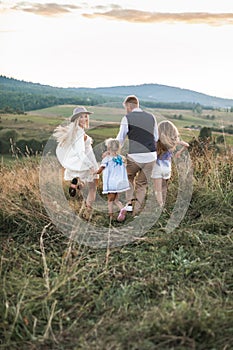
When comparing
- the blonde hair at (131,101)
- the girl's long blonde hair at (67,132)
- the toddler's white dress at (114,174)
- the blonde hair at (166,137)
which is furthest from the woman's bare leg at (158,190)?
the girl's long blonde hair at (67,132)

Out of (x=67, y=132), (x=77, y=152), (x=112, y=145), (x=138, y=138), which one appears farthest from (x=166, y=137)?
(x=67, y=132)

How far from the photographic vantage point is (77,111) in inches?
251

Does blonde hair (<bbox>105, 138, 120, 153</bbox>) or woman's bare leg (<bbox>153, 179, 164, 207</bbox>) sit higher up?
blonde hair (<bbox>105, 138, 120, 153</bbox>)

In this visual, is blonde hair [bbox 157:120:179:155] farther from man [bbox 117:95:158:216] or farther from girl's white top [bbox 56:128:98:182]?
girl's white top [bbox 56:128:98:182]

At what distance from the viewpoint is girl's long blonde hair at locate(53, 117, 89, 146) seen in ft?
20.9

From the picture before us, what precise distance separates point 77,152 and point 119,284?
231cm

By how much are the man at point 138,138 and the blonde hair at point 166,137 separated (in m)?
0.14

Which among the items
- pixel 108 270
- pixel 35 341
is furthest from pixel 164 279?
pixel 35 341

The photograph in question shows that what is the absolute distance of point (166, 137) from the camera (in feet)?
20.9

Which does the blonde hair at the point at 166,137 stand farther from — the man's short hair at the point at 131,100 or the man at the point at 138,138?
the man's short hair at the point at 131,100

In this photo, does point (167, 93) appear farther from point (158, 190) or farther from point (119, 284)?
point (119, 284)

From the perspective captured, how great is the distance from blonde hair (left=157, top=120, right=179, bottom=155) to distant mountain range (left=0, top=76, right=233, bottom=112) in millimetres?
570

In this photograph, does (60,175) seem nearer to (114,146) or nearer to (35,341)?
(114,146)

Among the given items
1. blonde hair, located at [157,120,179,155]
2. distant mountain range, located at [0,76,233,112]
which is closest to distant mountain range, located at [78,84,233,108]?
A: distant mountain range, located at [0,76,233,112]
